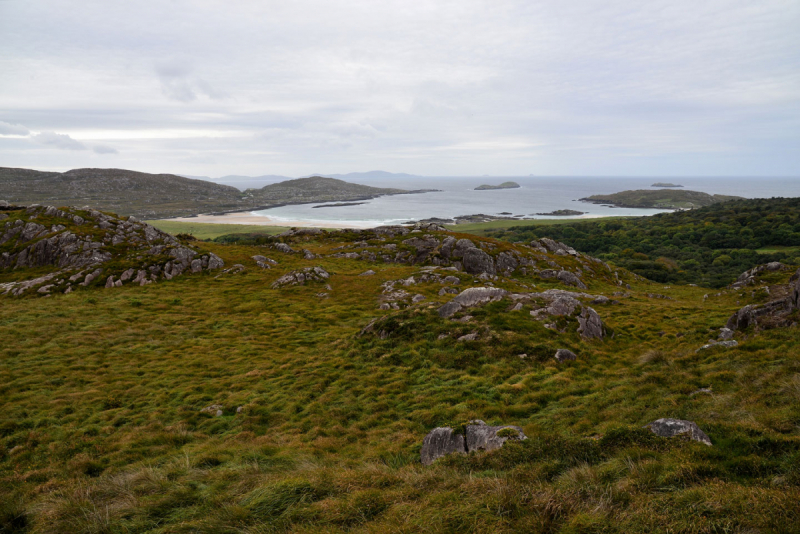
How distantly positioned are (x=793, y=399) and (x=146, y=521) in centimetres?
1829

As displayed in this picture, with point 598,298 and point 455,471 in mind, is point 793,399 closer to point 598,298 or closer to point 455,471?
point 455,471

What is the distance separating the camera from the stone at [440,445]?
444 inches

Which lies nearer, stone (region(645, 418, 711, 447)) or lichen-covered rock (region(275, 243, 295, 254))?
stone (region(645, 418, 711, 447))

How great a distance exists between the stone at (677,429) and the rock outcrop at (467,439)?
3709 millimetres

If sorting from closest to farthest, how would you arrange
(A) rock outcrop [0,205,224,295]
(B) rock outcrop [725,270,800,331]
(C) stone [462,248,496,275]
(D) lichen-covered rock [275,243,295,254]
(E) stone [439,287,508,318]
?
(B) rock outcrop [725,270,800,331]
(E) stone [439,287,508,318]
(A) rock outcrop [0,205,224,295]
(C) stone [462,248,496,275]
(D) lichen-covered rock [275,243,295,254]

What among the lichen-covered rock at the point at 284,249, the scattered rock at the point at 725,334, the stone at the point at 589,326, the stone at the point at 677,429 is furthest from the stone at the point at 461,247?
the stone at the point at 677,429

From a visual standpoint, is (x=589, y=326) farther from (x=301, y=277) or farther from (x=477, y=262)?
(x=477, y=262)

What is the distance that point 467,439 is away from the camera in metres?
11.5

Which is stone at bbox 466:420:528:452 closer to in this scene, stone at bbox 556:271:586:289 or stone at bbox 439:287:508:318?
stone at bbox 439:287:508:318

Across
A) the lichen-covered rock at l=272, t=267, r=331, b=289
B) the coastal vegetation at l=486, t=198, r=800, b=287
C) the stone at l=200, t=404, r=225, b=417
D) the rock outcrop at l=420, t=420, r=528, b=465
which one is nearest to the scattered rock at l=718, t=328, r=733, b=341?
the rock outcrop at l=420, t=420, r=528, b=465

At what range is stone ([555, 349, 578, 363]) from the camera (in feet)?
62.4

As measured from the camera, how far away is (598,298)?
35125mm

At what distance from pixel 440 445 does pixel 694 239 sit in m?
187

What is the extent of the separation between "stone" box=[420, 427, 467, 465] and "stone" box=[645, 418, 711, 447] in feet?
18.8
